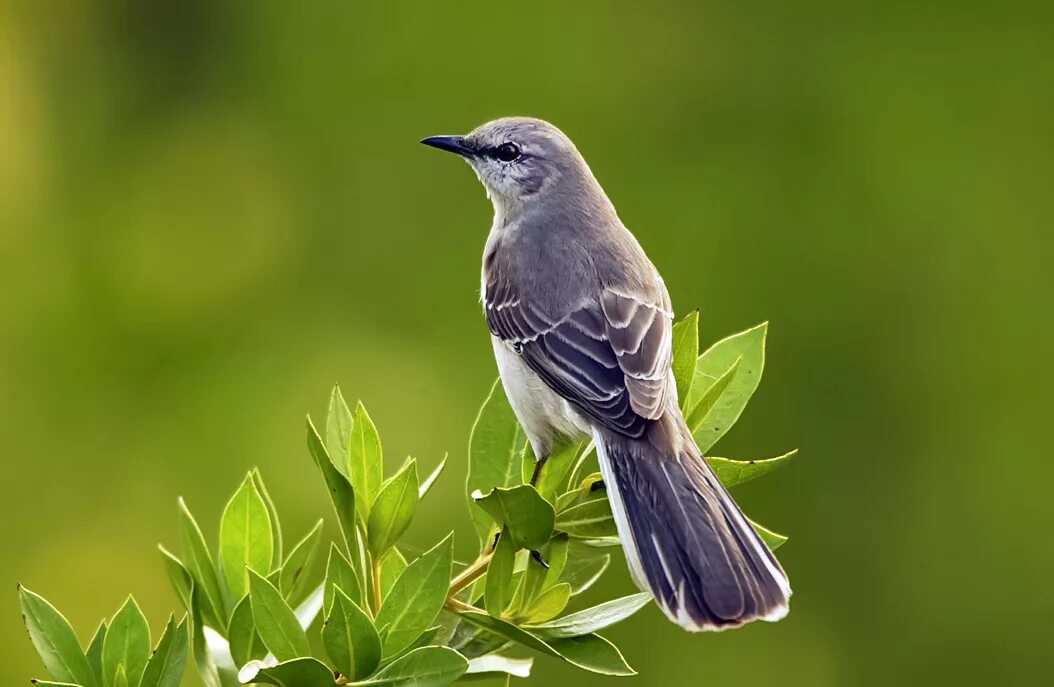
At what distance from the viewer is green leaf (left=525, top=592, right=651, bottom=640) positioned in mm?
2438

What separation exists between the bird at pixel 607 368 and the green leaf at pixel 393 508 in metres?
0.54

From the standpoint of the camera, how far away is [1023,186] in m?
5.76

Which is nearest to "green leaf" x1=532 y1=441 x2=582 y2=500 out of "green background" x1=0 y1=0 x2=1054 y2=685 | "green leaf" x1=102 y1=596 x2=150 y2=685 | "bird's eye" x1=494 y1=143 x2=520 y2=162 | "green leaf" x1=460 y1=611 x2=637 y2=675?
"green leaf" x1=460 y1=611 x2=637 y2=675

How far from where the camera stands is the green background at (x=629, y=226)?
5.27 m

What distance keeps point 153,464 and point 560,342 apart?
2.14 metres

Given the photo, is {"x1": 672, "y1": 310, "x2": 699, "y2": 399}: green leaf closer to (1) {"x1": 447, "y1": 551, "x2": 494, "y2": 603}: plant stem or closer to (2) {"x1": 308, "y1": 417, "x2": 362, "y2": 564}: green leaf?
(1) {"x1": 447, "y1": 551, "x2": 494, "y2": 603}: plant stem

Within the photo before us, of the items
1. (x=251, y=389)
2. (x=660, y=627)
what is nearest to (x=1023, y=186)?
(x=660, y=627)

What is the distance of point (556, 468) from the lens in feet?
10.9

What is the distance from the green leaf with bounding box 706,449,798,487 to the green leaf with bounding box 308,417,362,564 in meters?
0.84

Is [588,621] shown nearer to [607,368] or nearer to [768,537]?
[768,537]

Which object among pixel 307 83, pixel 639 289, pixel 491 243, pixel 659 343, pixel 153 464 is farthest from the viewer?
pixel 307 83

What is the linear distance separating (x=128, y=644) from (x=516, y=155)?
2751mm

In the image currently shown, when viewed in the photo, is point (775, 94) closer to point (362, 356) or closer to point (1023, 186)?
point (1023, 186)

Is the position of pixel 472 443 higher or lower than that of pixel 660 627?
higher
